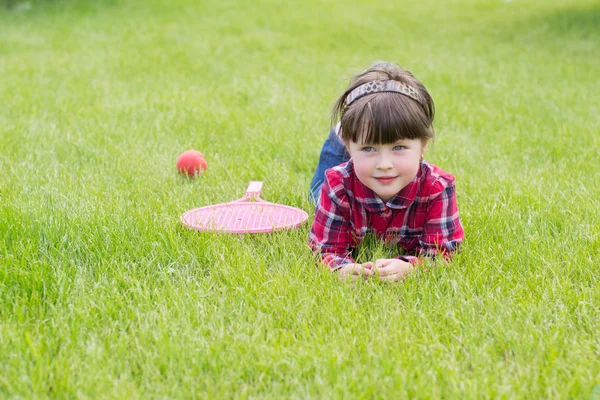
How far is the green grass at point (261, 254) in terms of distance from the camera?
6.64 feet

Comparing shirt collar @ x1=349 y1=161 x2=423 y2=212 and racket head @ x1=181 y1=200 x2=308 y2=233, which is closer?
shirt collar @ x1=349 y1=161 x2=423 y2=212

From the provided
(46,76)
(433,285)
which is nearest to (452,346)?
(433,285)

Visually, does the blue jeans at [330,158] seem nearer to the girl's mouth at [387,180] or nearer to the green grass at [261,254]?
the green grass at [261,254]

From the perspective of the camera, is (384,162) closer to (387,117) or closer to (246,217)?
(387,117)

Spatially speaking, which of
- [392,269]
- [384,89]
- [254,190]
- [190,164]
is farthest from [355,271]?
[190,164]

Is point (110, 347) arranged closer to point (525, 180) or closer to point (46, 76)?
point (525, 180)

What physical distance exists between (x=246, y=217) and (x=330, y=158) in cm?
65

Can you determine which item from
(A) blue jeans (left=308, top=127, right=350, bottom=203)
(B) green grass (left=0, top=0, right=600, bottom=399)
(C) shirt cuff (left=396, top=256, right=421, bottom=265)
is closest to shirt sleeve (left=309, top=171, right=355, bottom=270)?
(B) green grass (left=0, top=0, right=600, bottom=399)

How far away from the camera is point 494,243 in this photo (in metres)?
2.84

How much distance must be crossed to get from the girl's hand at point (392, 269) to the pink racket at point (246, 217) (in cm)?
53

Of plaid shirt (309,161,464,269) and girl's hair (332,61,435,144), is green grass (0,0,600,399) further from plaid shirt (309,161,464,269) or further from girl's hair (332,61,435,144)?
girl's hair (332,61,435,144)

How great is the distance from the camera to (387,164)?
2.58m

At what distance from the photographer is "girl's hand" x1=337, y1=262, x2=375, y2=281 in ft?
8.45

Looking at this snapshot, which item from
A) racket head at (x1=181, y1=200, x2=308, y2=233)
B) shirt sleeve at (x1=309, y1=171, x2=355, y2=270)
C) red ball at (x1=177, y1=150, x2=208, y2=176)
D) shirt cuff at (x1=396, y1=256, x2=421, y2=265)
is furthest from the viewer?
red ball at (x1=177, y1=150, x2=208, y2=176)
